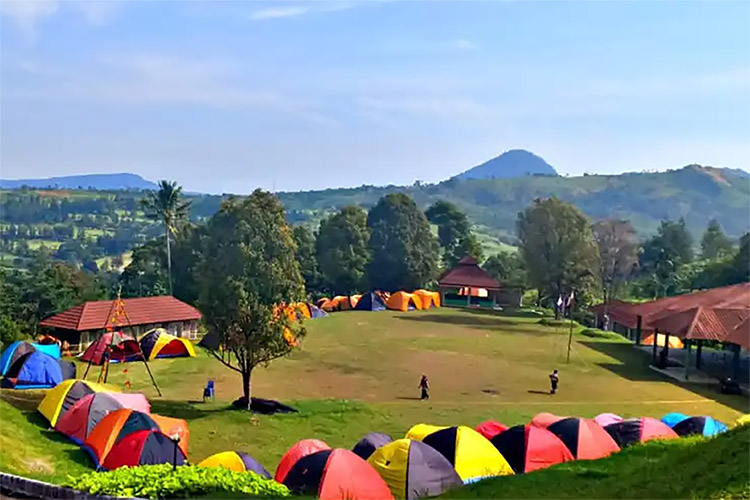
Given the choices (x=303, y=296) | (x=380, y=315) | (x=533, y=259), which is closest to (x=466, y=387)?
(x=303, y=296)

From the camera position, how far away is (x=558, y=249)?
4588cm

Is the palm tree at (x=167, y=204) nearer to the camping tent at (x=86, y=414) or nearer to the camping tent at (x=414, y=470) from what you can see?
the camping tent at (x=86, y=414)

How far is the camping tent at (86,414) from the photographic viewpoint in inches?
590

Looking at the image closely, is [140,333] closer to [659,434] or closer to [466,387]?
[466,387]

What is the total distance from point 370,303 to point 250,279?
30.1m

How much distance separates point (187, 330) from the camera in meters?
34.5

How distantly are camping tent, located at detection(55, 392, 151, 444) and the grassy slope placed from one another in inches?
344

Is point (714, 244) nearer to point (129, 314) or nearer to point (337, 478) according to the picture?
point (129, 314)

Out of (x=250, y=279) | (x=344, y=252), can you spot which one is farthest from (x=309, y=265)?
(x=250, y=279)

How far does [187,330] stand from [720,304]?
907 inches

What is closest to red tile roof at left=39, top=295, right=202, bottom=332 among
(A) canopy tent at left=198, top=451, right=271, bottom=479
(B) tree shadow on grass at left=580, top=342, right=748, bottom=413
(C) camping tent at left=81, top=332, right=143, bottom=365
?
(C) camping tent at left=81, top=332, right=143, bottom=365

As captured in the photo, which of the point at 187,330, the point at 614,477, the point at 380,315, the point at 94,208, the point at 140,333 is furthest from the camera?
the point at 94,208

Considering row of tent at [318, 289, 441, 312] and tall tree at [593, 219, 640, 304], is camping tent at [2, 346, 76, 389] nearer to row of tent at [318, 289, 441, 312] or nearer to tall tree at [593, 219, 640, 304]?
row of tent at [318, 289, 441, 312]

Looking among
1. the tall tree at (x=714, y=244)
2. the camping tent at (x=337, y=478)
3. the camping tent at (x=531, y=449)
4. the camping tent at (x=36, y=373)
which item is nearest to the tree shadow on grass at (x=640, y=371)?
the camping tent at (x=531, y=449)
